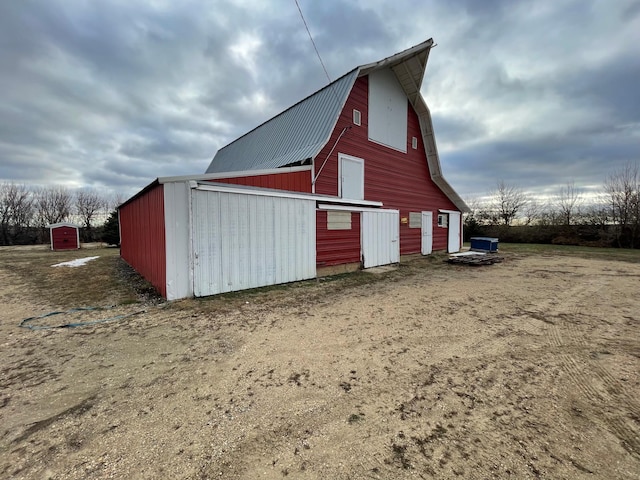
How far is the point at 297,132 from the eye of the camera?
11.2 m

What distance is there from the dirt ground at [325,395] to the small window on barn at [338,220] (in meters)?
4.31

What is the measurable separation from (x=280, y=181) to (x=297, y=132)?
432 cm

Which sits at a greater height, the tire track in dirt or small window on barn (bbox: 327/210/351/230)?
small window on barn (bbox: 327/210/351/230)

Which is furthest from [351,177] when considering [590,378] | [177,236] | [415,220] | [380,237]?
[590,378]

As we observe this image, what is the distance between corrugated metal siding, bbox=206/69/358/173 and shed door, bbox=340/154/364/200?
127 cm

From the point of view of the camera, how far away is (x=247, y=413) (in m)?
2.38

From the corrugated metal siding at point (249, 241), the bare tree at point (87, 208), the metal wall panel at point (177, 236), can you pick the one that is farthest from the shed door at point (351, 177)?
the bare tree at point (87, 208)

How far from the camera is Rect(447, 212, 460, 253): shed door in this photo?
51.7 feet

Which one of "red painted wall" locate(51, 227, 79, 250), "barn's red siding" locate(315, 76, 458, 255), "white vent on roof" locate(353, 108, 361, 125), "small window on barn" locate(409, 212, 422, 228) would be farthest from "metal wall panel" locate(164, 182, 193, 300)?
"red painted wall" locate(51, 227, 79, 250)

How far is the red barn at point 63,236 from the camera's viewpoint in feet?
64.7

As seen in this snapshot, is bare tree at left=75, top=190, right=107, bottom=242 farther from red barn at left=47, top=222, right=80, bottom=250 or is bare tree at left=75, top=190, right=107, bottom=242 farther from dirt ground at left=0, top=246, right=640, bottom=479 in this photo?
dirt ground at left=0, top=246, right=640, bottom=479

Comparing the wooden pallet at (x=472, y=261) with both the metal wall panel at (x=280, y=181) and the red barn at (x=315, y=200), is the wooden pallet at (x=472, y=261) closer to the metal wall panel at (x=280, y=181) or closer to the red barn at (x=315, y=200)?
the red barn at (x=315, y=200)

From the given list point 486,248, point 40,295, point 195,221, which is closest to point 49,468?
point 195,221

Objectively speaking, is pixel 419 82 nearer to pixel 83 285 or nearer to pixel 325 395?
pixel 325 395
